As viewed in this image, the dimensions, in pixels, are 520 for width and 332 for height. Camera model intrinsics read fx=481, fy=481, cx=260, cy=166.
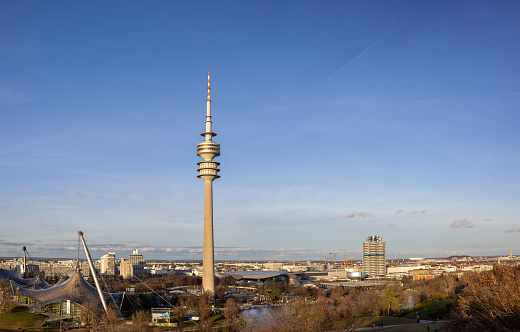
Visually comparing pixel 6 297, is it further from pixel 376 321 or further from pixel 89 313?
Answer: pixel 376 321

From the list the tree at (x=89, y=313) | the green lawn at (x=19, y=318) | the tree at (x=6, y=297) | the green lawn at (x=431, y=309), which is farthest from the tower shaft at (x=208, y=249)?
the green lawn at (x=431, y=309)

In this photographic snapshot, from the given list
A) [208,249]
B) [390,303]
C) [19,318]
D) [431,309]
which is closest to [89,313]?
[19,318]

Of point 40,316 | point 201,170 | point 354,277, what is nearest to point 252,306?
point 201,170

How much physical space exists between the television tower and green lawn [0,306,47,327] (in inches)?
1546

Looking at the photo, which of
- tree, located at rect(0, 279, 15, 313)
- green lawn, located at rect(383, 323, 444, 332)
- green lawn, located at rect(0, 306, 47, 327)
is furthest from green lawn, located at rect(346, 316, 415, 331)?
tree, located at rect(0, 279, 15, 313)

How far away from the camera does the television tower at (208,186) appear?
104438 mm

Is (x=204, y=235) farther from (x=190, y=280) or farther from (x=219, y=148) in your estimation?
(x=190, y=280)

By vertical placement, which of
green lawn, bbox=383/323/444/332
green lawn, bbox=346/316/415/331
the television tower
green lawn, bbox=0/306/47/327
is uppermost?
the television tower

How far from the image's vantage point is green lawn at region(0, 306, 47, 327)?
65.7m

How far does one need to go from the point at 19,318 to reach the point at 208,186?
4986 cm

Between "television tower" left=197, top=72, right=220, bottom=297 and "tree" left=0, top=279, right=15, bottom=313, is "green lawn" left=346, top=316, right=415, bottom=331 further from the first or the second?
"tree" left=0, top=279, right=15, bottom=313

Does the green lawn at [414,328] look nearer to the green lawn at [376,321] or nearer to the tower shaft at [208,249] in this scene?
the green lawn at [376,321]

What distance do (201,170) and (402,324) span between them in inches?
2469

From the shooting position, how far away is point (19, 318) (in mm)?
67562
